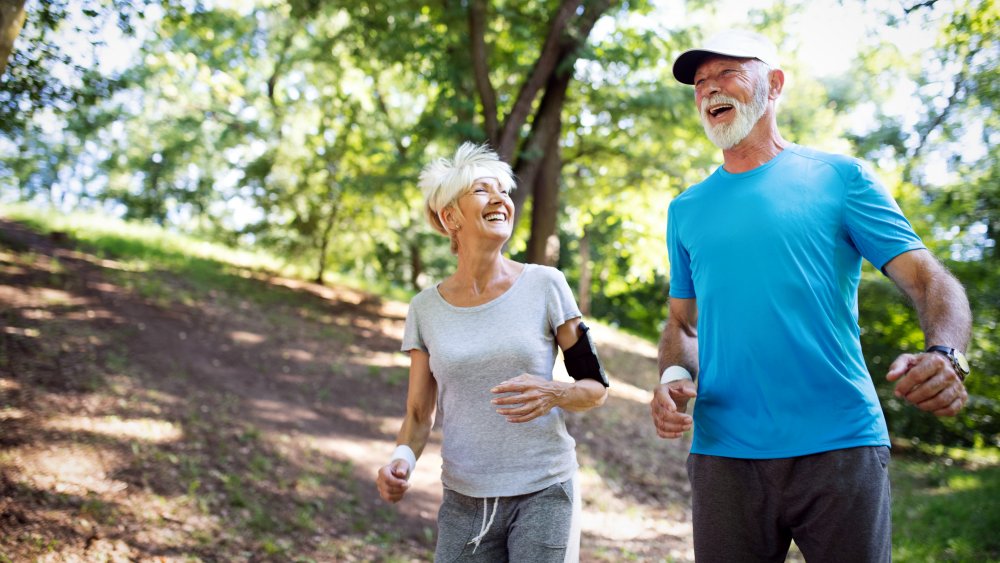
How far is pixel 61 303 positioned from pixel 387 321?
20.5 ft

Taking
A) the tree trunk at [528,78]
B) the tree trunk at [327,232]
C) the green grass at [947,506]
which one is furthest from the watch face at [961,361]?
the tree trunk at [327,232]

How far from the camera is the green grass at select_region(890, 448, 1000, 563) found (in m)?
7.48

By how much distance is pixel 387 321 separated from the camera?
1542 centimetres

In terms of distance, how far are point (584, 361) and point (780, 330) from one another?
0.82m

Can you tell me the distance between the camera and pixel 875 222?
7.74 ft

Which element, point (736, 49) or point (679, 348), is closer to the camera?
point (736, 49)

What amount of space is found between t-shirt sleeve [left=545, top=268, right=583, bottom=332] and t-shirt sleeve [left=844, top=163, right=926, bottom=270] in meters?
1.07

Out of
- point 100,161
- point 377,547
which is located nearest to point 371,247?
point 377,547

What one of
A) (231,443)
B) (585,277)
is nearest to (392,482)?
(231,443)

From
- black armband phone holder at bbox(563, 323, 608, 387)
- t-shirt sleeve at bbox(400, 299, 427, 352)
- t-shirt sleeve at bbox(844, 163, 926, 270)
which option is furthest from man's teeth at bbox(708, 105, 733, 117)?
t-shirt sleeve at bbox(400, 299, 427, 352)

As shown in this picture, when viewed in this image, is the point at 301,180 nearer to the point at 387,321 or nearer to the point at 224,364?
the point at 387,321

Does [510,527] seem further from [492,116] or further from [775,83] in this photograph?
[492,116]

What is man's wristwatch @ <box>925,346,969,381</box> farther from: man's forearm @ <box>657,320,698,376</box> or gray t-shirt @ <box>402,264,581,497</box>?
gray t-shirt @ <box>402,264,581,497</box>

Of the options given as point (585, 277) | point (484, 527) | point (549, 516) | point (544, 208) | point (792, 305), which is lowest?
point (484, 527)
